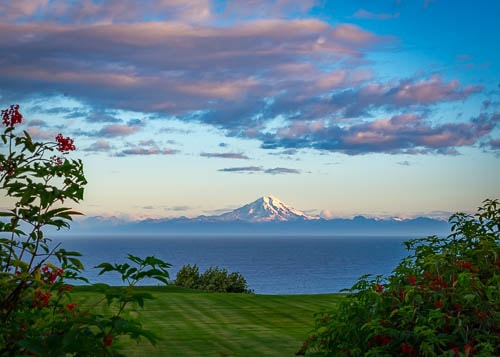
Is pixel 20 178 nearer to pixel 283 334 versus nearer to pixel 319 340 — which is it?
pixel 319 340

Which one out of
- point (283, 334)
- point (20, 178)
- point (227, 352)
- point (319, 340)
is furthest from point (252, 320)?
point (20, 178)

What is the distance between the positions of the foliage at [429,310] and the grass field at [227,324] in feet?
12.9

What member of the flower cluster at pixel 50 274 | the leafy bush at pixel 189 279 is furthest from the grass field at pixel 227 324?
the leafy bush at pixel 189 279

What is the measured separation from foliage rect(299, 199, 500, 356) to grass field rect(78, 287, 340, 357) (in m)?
3.94

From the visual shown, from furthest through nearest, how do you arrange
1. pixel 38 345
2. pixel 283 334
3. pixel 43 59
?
pixel 43 59
pixel 283 334
pixel 38 345

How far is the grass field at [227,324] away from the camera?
13781 millimetres

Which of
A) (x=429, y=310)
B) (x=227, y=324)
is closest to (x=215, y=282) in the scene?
(x=227, y=324)

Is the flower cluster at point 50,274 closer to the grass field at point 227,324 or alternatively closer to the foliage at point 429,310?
the foliage at point 429,310

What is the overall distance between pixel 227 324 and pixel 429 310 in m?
12.8

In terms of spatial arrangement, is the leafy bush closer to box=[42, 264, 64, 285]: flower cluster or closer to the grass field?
the grass field

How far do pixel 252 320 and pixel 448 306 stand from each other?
1354 centimetres

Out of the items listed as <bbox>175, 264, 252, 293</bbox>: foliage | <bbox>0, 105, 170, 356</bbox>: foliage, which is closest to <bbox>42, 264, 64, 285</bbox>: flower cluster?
<bbox>0, 105, 170, 356</bbox>: foliage

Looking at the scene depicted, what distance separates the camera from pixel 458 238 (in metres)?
7.81

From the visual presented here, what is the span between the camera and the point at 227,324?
18125 mm
